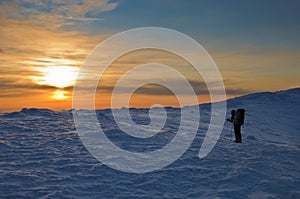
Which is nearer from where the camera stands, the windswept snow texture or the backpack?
the windswept snow texture

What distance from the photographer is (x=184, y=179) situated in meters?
12.5

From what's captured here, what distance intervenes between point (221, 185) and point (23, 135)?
13368 mm

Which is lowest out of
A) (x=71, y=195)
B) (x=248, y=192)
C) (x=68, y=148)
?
(x=248, y=192)

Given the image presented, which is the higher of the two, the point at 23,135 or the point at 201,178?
the point at 23,135

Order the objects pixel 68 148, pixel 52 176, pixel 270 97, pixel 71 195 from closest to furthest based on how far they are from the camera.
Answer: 1. pixel 71 195
2. pixel 52 176
3. pixel 68 148
4. pixel 270 97

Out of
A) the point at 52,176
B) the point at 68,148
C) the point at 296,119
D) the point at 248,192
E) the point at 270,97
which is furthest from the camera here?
the point at 270,97

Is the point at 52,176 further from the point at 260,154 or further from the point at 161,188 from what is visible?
the point at 260,154

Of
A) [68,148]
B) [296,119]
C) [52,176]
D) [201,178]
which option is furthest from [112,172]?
[296,119]

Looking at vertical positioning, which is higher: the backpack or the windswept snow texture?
the backpack

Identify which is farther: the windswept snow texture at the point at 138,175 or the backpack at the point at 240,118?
the backpack at the point at 240,118

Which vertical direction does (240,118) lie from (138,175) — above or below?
above

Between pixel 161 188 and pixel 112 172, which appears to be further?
pixel 112 172

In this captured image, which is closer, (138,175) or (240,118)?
(138,175)

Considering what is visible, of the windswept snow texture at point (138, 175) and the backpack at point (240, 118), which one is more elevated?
the backpack at point (240, 118)
